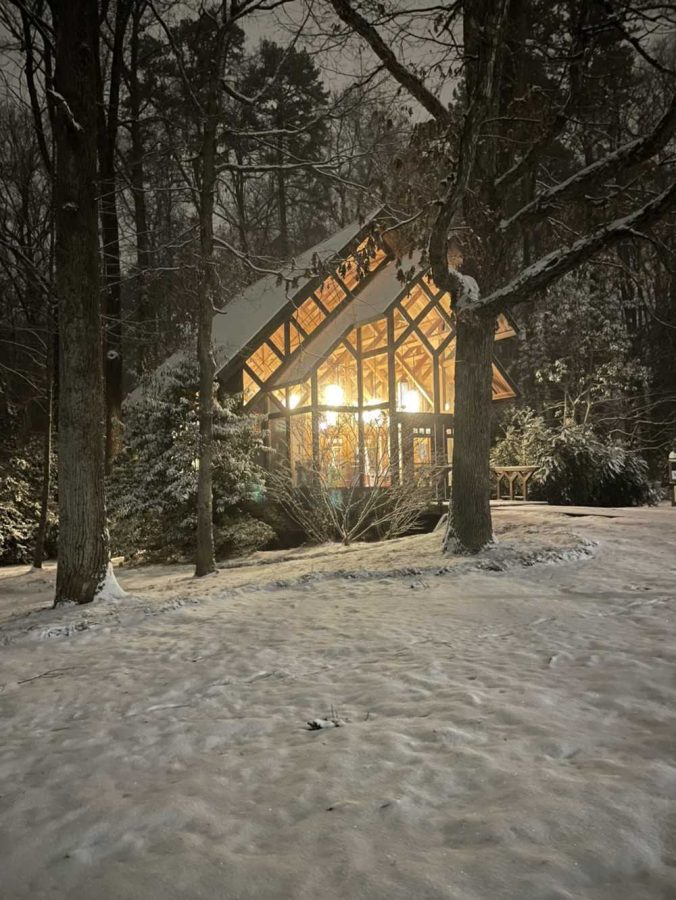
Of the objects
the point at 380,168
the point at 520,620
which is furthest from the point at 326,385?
the point at 520,620

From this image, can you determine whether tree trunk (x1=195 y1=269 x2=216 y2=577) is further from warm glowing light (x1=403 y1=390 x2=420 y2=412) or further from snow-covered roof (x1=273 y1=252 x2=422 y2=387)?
warm glowing light (x1=403 y1=390 x2=420 y2=412)

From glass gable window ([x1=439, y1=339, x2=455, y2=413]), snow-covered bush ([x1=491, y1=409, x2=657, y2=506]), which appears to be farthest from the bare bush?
glass gable window ([x1=439, y1=339, x2=455, y2=413])

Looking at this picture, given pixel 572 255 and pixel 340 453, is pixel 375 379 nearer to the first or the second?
pixel 340 453

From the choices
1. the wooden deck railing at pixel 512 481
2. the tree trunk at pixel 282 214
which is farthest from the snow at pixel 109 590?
the tree trunk at pixel 282 214

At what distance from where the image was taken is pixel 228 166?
961 centimetres

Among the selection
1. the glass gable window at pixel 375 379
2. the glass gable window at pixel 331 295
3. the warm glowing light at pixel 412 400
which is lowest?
the warm glowing light at pixel 412 400

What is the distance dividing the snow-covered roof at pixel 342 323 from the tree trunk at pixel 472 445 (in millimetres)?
7884

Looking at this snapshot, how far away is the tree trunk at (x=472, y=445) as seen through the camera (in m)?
8.20

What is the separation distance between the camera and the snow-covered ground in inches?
73.0

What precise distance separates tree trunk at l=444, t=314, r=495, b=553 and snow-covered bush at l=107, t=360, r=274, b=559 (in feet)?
17.9

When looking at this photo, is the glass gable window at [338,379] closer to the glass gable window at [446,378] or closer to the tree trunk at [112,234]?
the glass gable window at [446,378]

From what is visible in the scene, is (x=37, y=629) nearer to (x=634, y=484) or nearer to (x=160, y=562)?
(x=160, y=562)

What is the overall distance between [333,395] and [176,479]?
656cm

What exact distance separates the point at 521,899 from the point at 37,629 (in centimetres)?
523
